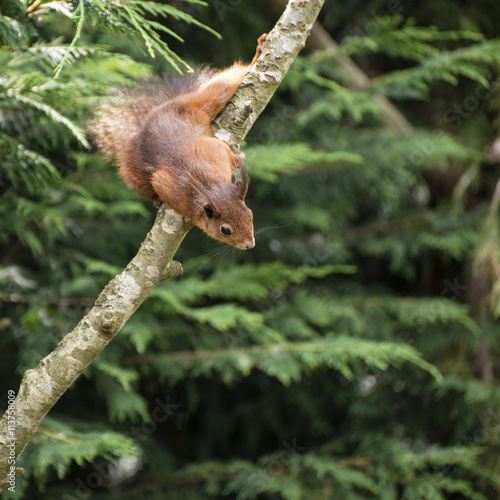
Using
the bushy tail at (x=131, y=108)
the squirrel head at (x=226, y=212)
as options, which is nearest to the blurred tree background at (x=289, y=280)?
the bushy tail at (x=131, y=108)

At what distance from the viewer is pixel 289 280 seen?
3596mm

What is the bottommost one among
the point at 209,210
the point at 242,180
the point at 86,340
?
the point at 86,340

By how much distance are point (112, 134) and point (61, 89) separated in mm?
228

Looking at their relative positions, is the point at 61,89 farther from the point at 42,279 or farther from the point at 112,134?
the point at 42,279

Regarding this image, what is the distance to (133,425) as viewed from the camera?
375 centimetres

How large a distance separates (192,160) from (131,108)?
51 cm

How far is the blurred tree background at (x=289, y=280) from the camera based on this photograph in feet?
9.07

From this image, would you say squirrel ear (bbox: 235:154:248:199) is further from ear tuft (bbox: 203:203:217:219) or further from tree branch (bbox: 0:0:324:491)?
tree branch (bbox: 0:0:324:491)

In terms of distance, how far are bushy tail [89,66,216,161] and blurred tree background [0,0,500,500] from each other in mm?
135

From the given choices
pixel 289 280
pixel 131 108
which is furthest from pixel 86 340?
pixel 289 280

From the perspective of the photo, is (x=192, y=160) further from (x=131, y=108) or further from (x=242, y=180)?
(x=131, y=108)

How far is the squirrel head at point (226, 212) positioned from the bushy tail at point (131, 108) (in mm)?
468

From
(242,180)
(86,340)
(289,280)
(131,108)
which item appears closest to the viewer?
(86,340)

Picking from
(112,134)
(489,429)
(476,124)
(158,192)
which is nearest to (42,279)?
(112,134)
